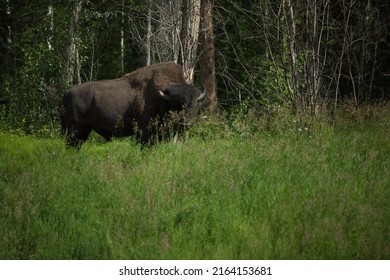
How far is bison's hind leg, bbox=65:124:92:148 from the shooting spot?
11.8 meters

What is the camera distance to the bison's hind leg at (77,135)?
11.8 meters

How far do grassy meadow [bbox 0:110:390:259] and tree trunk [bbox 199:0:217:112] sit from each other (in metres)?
6.62

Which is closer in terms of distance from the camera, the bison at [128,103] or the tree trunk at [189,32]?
the bison at [128,103]

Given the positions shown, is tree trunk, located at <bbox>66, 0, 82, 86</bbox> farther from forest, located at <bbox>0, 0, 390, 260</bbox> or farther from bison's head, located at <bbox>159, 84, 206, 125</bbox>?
bison's head, located at <bbox>159, 84, 206, 125</bbox>

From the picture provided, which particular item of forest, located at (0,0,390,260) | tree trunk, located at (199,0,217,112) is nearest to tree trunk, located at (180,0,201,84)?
tree trunk, located at (199,0,217,112)

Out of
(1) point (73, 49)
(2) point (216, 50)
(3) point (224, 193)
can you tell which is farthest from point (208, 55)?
(3) point (224, 193)

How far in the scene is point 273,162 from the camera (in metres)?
7.43

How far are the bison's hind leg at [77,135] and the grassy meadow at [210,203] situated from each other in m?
2.86

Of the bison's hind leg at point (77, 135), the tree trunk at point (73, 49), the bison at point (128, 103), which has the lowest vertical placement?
the bison's hind leg at point (77, 135)

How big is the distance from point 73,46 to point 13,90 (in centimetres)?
248

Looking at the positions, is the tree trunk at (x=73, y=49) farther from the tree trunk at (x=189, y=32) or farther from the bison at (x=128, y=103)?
the bison at (x=128, y=103)

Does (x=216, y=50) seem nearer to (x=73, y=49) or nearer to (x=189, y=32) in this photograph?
(x=73, y=49)

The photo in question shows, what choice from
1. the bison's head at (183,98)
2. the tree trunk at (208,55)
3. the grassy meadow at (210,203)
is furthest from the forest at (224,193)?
the tree trunk at (208,55)

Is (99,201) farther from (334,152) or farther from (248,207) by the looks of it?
(334,152)
